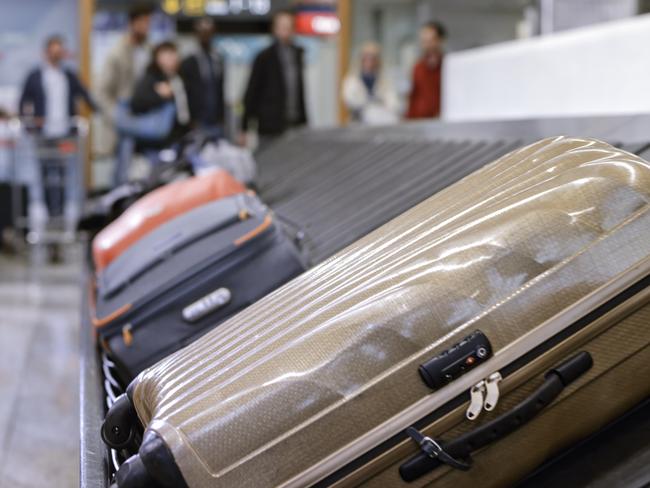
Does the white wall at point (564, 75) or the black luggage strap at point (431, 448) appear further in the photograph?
the white wall at point (564, 75)

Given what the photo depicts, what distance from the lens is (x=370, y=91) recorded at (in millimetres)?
8469

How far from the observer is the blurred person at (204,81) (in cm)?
727

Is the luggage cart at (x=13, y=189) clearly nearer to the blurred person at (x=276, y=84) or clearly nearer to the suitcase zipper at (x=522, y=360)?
the blurred person at (x=276, y=84)

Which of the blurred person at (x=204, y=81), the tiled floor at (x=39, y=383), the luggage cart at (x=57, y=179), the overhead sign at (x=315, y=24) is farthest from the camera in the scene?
the overhead sign at (x=315, y=24)

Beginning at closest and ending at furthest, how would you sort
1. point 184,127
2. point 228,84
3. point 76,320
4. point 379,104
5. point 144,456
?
point 144,456, point 76,320, point 184,127, point 379,104, point 228,84

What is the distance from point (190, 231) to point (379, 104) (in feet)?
20.4

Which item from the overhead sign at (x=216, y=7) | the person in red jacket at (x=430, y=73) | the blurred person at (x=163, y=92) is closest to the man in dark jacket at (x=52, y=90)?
the blurred person at (x=163, y=92)

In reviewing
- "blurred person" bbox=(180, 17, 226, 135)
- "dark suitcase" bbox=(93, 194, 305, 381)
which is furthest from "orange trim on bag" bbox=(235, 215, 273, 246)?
"blurred person" bbox=(180, 17, 226, 135)

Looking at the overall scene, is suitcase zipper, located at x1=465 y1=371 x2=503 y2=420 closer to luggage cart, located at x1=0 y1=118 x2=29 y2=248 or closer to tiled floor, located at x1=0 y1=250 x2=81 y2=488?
tiled floor, located at x1=0 y1=250 x2=81 y2=488

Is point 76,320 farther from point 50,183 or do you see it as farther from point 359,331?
point 359,331

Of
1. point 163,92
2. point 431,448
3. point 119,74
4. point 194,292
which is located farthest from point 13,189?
point 431,448

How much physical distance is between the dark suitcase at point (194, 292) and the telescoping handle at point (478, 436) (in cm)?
83

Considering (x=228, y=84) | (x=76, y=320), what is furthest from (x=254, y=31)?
(x=76, y=320)

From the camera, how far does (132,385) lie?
141cm
